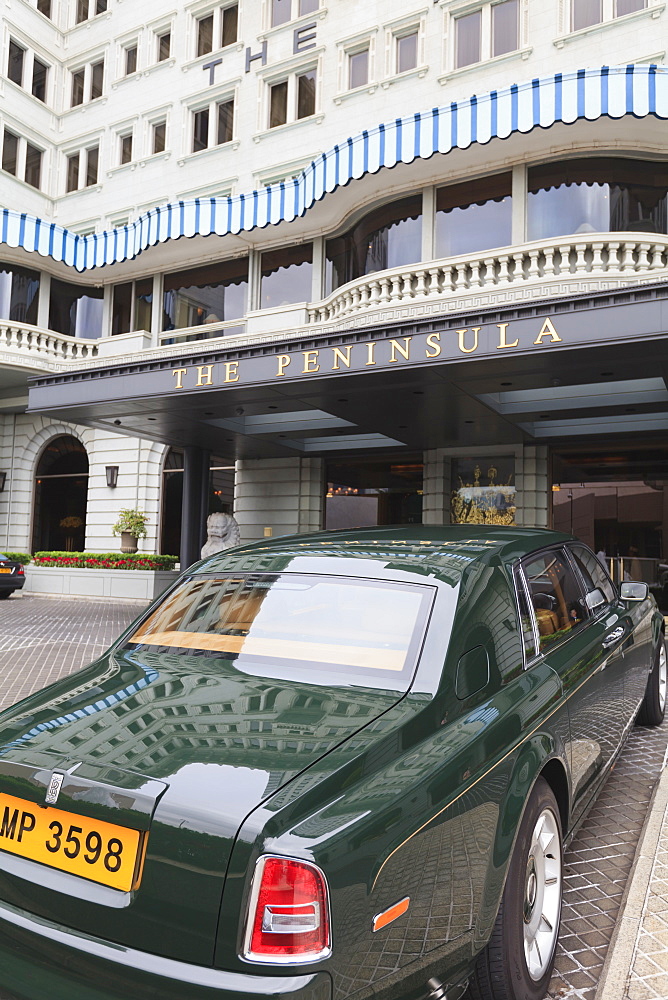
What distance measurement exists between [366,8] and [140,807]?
72.2 feet

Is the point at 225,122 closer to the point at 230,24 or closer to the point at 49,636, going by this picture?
the point at 230,24

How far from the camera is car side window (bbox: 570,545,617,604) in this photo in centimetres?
422

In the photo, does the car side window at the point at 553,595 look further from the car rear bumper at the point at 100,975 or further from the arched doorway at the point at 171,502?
the arched doorway at the point at 171,502

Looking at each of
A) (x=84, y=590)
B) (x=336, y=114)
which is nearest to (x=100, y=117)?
(x=336, y=114)

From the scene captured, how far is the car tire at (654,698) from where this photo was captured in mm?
5738

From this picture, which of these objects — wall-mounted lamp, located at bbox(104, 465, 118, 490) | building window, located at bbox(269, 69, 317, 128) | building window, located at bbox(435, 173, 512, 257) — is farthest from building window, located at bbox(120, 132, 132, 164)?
building window, located at bbox(435, 173, 512, 257)

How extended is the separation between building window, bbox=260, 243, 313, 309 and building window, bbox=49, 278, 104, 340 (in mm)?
6733

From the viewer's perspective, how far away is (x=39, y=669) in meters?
8.35

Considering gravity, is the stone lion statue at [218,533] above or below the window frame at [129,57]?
below

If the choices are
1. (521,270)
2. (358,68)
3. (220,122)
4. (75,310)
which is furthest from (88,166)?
(521,270)

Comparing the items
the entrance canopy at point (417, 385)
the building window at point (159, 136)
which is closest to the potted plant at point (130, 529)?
the entrance canopy at point (417, 385)

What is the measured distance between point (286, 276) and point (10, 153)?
12.2m

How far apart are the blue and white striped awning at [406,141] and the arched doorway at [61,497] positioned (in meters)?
6.55

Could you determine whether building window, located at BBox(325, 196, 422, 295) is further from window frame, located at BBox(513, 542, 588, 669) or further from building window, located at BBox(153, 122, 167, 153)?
window frame, located at BBox(513, 542, 588, 669)
